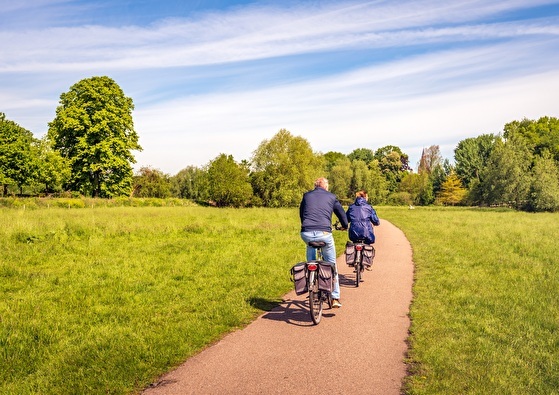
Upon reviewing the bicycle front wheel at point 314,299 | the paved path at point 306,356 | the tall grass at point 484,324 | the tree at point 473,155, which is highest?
the tree at point 473,155

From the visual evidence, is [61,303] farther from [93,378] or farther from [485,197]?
[485,197]

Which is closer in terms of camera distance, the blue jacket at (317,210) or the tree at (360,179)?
the blue jacket at (317,210)

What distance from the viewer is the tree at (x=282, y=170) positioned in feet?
167

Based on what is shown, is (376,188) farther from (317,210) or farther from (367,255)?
(317,210)

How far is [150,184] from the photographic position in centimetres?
6525

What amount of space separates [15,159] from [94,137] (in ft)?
29.0

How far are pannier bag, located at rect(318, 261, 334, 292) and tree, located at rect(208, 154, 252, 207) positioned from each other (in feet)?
145

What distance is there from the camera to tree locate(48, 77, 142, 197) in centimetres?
3881

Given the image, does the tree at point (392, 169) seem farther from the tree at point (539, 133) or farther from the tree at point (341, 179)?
the tree at point (539, 133)

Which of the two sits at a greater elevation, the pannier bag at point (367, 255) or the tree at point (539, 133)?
the tree at point (539, 133)

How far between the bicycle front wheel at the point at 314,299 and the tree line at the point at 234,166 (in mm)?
36972

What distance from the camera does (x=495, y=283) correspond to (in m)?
9.81

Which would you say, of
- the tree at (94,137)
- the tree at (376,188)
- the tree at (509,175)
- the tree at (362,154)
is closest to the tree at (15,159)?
the tree at (94,137)

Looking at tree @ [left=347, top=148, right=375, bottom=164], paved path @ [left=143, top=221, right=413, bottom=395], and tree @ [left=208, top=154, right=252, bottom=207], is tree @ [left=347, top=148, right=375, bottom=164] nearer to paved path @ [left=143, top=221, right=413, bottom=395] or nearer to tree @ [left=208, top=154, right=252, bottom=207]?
tree @ [left=208, top=154, right=252, bottom=207]
